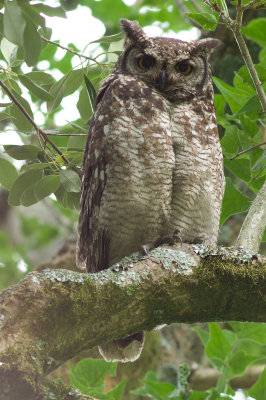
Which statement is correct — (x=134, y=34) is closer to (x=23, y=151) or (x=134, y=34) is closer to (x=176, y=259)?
(x=23, y=151)

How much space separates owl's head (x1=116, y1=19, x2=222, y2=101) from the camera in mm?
2861

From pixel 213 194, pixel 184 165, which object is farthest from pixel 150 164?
pixel 213 194

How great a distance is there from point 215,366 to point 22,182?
51.8 inches

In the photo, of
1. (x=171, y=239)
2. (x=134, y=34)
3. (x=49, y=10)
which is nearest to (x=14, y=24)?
(x=49, y=10)

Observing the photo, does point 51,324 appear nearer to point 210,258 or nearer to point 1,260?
point 210,258

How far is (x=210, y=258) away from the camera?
200cm

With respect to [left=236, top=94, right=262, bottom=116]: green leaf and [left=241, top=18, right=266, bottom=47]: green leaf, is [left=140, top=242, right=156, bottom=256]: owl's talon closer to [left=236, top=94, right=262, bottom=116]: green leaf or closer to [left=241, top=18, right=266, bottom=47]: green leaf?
[left=236, top=94, right=262, bottom=116]: green leaf

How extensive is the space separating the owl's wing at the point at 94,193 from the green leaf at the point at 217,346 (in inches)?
25.0

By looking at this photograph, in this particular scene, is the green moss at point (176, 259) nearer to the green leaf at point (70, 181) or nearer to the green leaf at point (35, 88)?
the green leaf at point (70, 181)

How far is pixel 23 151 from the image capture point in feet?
7.75

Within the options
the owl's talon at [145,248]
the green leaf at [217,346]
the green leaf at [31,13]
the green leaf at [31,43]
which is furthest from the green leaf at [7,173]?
the green leaf at [217,346]

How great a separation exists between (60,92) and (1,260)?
11.4ft

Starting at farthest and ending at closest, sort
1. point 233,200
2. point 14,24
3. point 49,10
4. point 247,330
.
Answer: point 247,330 → point 233,200 → point 49,10 → point 14,24

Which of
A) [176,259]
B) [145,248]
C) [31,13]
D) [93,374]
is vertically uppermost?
[31,13]
